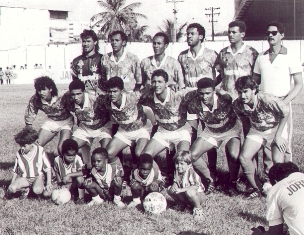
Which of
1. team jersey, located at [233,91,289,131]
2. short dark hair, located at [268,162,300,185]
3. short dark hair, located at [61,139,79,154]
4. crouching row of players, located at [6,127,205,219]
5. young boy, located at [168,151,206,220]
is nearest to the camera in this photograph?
short dark hair, located at [268,162,300,185]

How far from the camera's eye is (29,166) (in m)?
6.59

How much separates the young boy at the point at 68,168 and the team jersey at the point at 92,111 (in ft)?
2.49

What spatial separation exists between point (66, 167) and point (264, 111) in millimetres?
2585

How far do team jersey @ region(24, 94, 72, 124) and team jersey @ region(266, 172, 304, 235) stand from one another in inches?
159

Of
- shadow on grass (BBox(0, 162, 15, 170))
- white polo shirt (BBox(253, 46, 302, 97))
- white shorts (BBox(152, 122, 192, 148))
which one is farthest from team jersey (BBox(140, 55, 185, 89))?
shadow on grass (BBox(0, 162, 15, 170))

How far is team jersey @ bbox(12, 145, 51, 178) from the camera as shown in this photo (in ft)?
21.6

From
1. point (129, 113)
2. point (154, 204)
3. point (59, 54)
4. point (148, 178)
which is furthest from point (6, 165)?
point (59, 54)

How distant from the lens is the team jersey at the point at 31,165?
6594 mm

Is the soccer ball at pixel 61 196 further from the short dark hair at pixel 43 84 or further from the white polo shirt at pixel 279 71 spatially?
the white polo shirt at pixel 279 71

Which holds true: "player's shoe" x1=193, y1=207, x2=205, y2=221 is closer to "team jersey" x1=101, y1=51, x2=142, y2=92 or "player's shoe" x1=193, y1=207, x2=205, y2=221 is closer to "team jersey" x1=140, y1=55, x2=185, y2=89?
"team jersey" x1=140, y1=55, x2=185, y2=89

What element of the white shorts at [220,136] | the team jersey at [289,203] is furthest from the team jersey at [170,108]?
the team jersey at [289,203]

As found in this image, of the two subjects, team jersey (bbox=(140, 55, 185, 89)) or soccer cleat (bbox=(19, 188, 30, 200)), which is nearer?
soccer cleat (bbox=(19, 188, 30, 200))

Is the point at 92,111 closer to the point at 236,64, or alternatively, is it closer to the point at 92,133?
the point at 92,133

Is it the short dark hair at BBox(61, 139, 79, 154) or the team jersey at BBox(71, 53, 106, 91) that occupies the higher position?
the team jersey at BBox(71, 53, 106, 91)
